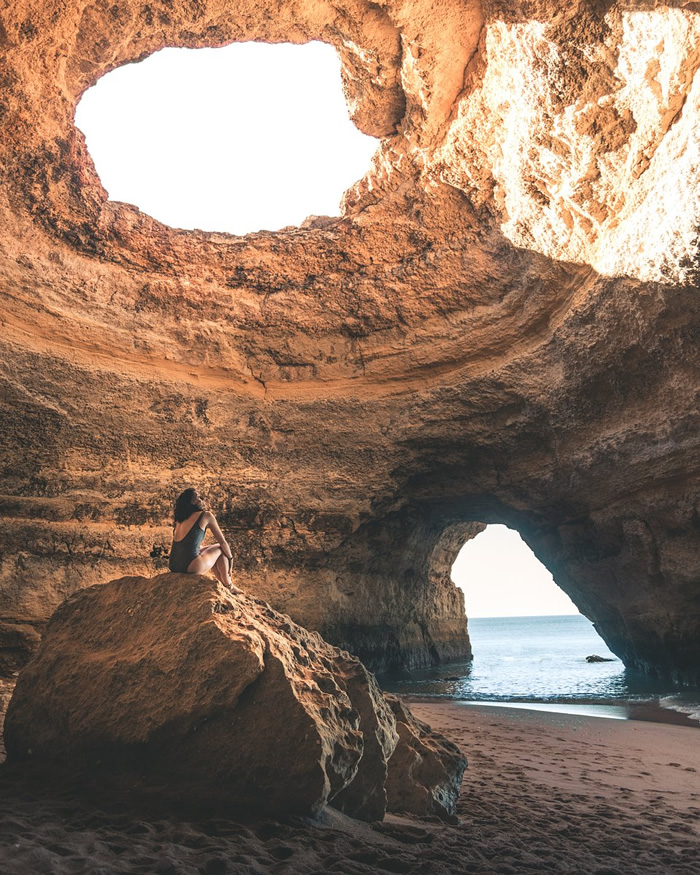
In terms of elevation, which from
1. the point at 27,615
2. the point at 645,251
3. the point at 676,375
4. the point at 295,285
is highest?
the point at 295,285

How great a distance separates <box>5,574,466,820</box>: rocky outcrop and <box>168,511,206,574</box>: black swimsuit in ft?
1.40

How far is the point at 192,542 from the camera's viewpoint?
4.33 metres

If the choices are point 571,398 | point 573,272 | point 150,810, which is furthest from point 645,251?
point 150,810

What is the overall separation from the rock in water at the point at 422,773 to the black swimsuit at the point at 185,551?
1.83 metres

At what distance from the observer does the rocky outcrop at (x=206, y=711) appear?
9.79 feet

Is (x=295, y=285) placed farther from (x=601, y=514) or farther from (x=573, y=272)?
(x=601, y=514)

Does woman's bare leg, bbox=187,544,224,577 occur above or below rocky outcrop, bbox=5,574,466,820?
above

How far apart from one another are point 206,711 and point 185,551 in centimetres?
139

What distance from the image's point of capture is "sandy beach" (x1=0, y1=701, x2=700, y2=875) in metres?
2.39

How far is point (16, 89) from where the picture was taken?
9438 mm

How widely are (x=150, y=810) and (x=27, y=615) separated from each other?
304 inches

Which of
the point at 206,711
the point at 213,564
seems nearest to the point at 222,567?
the point at 213,564

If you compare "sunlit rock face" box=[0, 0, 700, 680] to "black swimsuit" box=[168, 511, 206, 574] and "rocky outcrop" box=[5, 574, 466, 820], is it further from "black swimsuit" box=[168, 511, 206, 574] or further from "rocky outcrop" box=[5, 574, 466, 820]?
"rocky outcrop" box=[5, 574, 466, 820]

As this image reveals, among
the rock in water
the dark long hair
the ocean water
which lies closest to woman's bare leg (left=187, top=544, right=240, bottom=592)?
the dark long hair
